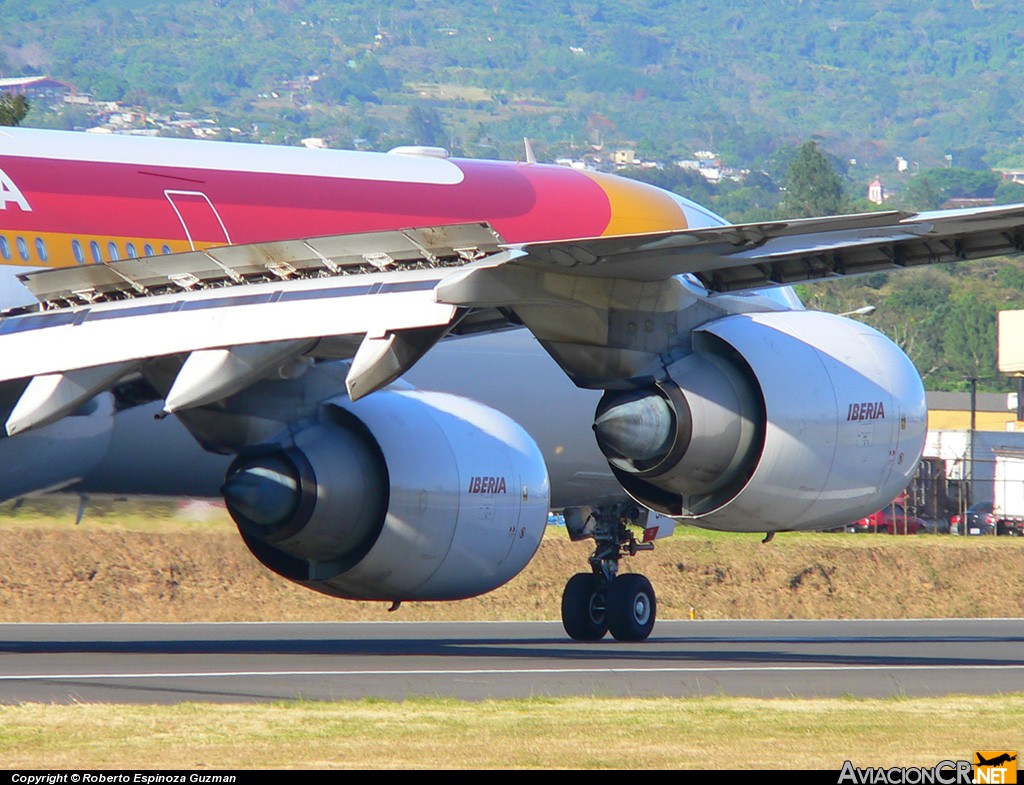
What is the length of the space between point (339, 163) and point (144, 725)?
7943 millimetres

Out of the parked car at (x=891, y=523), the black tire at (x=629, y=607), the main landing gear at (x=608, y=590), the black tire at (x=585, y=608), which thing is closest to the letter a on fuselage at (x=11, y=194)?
the main landing gear at (x=608, y=590)

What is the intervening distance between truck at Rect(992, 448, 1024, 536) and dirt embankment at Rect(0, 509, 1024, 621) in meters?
15.8

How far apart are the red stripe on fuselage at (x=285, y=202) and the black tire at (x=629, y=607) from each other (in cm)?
373

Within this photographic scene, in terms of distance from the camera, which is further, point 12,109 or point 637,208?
point 12,109

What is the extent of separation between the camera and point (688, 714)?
11398mm

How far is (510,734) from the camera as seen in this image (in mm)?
10195

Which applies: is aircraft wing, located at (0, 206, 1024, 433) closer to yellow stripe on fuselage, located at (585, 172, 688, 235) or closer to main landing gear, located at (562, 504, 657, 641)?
yellow stripe on fuselage, located at (585, 172, 688, 235)

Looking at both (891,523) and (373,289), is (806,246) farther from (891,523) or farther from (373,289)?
(891,523)

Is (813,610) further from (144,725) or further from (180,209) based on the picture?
(144,725)

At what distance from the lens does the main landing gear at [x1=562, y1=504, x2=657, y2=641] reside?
19.3 m

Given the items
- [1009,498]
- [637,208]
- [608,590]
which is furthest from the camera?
[1009,498]

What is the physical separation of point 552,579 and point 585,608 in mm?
9822

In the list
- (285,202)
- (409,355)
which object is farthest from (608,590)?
(409,355)

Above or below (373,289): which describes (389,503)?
below
